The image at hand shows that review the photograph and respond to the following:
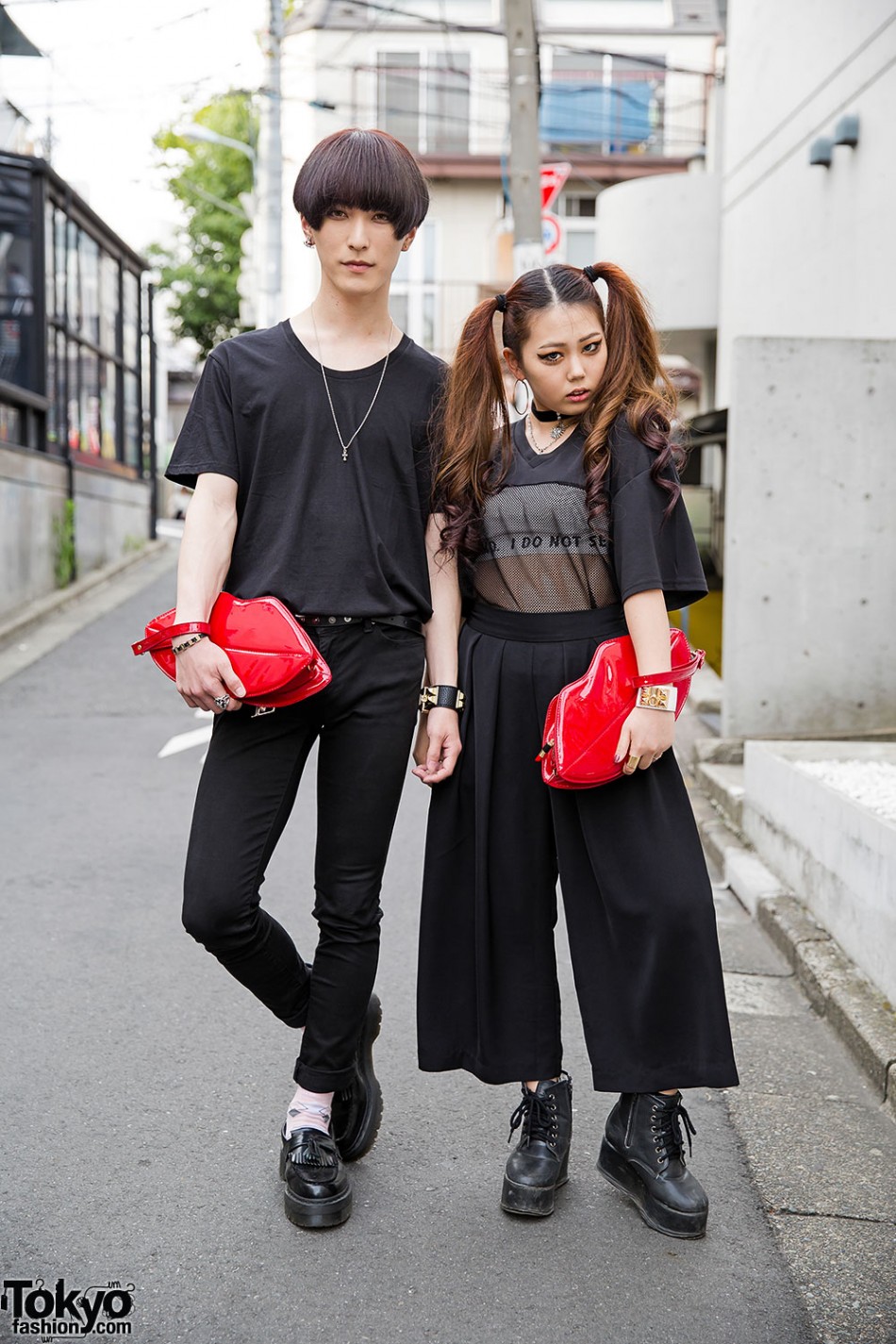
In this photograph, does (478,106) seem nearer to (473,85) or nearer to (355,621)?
(473,85)

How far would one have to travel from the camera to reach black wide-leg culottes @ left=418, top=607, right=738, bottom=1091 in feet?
9.11

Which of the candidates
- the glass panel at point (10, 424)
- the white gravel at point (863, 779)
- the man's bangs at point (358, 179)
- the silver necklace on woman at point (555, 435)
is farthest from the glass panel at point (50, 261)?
the silver necklace on woman at point (555, 435)

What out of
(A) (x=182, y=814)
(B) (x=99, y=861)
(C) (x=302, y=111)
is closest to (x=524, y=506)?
(B) (x=99, y=861)

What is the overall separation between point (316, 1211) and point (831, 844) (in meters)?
2.30

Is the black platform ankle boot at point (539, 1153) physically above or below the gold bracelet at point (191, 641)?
below

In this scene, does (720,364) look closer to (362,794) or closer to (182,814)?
(182,814)

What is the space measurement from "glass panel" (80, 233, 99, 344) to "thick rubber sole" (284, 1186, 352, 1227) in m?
14.5

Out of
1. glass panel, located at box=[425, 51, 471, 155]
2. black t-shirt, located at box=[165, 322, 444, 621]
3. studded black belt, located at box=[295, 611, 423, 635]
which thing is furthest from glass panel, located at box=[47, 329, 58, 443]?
glass panel, located at box=[425, 51, 471, 155]

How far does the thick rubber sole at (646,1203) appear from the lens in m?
2.73

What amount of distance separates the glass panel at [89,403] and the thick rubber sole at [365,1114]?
44.0 feet

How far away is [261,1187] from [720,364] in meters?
11.9

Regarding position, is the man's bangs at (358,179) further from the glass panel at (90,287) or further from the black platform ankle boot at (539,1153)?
the glass panel at (90,287)

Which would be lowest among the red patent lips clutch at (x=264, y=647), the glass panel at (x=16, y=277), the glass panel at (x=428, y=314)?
the red patent lips clutch at (x=264, y=647)

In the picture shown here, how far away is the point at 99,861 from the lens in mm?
5555
